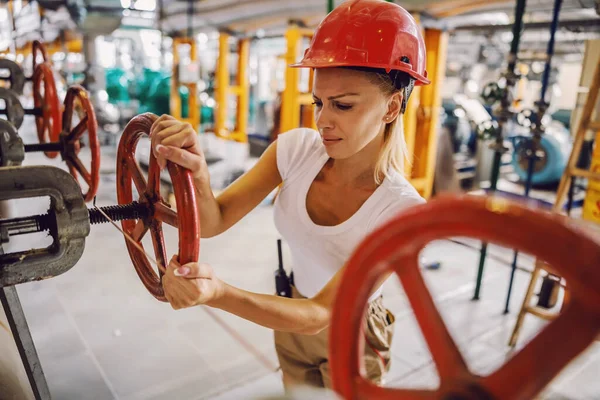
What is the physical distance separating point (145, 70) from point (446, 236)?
468 inches

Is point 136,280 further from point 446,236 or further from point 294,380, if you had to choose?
point 446,236

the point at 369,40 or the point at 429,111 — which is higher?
the point at 369,40

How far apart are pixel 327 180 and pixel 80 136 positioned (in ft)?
3.60

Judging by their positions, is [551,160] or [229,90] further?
[229,90]

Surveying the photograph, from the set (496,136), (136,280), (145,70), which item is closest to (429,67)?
(496,136)

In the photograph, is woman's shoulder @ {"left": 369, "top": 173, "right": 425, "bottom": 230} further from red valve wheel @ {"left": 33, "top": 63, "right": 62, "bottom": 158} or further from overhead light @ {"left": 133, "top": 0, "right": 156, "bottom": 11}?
overhead light @ {"left": 133, "top": 0, "right": 156, "bottom": 11}

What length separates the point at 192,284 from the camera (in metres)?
0.83

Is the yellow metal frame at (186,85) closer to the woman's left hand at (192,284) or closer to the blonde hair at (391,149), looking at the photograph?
the blonde hair at (391,149)

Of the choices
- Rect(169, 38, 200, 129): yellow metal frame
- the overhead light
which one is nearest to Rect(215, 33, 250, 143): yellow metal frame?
Rect(169, 38, 200, 129): yellow metal frame

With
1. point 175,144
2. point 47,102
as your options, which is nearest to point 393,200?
point 175,144

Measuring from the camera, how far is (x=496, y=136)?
9.17 ft

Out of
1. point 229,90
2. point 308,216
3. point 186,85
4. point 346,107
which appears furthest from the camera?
point 186,85

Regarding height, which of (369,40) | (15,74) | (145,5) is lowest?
(15,74)

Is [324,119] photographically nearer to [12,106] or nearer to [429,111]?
[12,106]
